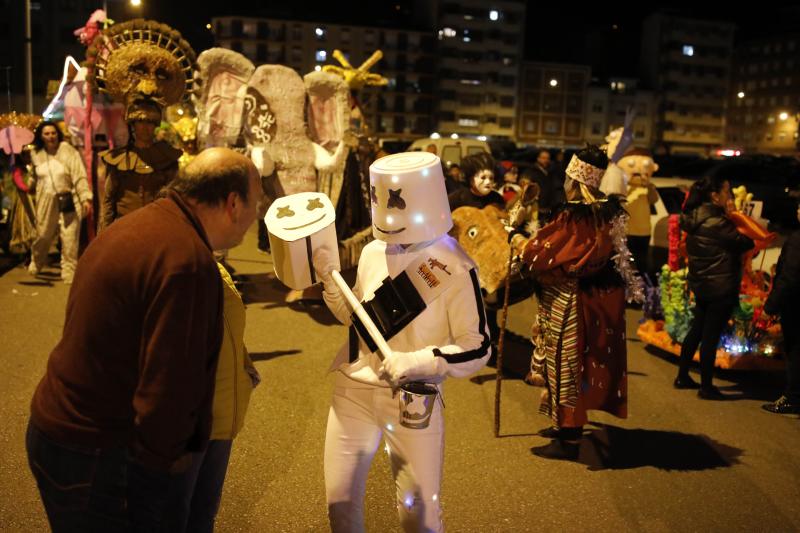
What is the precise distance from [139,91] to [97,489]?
594 cm

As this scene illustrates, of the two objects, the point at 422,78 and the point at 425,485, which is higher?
Result: the point at 422,78

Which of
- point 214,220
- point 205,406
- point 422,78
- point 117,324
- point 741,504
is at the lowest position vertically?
point 741,504

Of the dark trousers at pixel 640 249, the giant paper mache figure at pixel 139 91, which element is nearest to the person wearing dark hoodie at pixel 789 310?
the dark trousers at pixel 640 249

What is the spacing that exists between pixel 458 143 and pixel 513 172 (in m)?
8.02

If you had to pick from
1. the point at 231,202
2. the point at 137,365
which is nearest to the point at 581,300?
the point at 231,202

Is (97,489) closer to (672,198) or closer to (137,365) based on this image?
(137,365)

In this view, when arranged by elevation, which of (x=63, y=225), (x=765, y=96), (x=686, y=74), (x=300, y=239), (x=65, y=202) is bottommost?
(x=63, y=225)

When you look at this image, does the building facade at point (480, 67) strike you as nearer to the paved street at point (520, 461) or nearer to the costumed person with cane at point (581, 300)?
the paved street at point (520, 461)

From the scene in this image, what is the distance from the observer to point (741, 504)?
4.36m

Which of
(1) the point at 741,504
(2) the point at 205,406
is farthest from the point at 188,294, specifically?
(1) the point at 741,504

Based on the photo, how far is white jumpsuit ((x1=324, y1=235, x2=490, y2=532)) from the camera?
2.90 metres

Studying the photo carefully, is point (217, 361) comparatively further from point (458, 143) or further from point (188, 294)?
point (458, 143)

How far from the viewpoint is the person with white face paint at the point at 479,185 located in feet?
21.4

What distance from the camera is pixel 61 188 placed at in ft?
31.4
